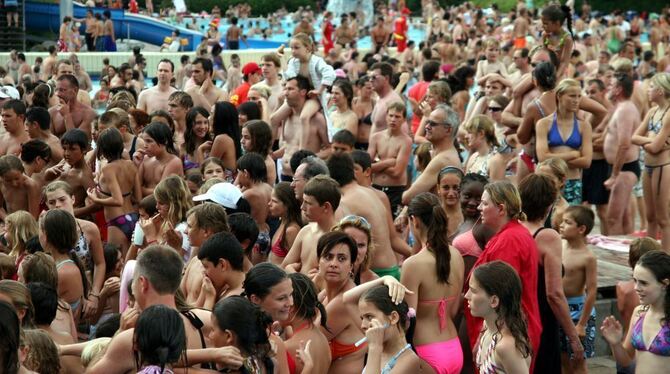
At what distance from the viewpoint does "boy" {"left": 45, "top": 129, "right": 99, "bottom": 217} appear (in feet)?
31.5

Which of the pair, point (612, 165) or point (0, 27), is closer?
point (612, 165)

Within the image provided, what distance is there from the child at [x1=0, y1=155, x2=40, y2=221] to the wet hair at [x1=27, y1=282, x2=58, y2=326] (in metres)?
3.41

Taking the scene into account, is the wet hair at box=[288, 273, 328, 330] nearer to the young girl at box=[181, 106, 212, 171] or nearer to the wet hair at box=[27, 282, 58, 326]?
the wet hair at box=[27, 282, 58, 326]

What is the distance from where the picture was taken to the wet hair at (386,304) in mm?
5746

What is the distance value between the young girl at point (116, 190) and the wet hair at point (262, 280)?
13.3ft

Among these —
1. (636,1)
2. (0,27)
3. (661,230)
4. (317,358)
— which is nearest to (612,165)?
(661,230)

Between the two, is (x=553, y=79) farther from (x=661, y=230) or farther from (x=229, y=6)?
(x=229, y=6)

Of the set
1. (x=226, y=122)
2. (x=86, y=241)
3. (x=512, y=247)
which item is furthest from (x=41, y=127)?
(x=512, y=247)

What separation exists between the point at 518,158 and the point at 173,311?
5.72 m

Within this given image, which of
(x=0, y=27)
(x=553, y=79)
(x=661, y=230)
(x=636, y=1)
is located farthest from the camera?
(x=636, y=1)

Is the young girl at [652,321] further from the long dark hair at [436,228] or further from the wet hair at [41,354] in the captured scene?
the wet hair at [41,354]

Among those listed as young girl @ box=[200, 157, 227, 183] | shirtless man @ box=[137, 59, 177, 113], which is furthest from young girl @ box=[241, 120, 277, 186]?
shirtless man @ box=[137, 59, 177, 113]

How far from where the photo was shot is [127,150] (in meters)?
10.6

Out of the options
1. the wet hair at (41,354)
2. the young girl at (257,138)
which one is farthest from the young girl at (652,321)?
the young girl at (257,138)
